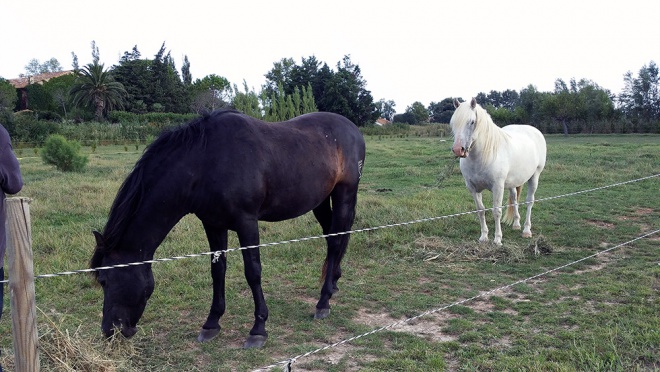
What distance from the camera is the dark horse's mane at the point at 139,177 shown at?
312 cm

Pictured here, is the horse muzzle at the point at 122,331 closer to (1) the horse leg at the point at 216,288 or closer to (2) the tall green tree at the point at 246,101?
(1) the horse leg at the point at 216,288

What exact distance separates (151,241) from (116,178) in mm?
9536

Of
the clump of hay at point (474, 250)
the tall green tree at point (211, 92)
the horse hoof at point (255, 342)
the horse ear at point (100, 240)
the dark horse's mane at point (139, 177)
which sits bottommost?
the horse hoof at point (255, 342)

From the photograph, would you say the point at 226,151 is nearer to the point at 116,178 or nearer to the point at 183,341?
the point at 183,341

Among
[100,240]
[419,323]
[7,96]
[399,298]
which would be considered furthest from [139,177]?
[7,96]

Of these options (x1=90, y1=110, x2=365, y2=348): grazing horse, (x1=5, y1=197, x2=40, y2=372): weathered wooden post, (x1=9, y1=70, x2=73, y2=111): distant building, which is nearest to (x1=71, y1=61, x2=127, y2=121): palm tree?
(x1=9, y1=70, x2=73, y2=111): distant building

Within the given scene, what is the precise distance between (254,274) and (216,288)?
42 centimetres

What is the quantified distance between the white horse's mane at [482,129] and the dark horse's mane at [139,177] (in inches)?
130

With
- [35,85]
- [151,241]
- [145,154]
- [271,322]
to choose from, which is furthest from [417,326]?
[35,85]

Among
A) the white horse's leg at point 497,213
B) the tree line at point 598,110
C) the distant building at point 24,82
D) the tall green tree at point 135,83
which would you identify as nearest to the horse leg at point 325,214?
the white horse's leg at point 497,213

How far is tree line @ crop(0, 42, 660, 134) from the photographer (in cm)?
3162

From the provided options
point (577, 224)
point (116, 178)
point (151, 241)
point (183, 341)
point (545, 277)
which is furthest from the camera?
point (116, 178)

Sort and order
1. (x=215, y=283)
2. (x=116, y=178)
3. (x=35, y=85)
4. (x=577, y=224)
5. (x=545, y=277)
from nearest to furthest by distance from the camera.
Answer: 1. (x=215, y=283)
2. (x=545, y=277)
3. (x=577, y=224)
4. (x=116, y=178)
5. (x=35, y=85)

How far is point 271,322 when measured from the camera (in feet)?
12.9
